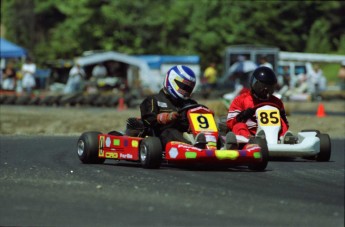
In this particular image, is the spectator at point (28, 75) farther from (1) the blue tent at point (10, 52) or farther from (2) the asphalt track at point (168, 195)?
(2) the asphalt track at point (168, 195)

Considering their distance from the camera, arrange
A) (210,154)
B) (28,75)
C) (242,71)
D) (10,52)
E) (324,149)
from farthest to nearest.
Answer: (242,71) < (10,52) < (28,75) < (324,149) < (210,154)

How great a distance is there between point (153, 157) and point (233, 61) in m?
32.1

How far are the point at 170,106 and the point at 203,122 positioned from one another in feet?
2.05

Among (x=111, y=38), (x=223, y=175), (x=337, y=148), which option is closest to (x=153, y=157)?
(x=223, y=175)

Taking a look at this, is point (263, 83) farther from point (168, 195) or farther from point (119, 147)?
point (168, 195)

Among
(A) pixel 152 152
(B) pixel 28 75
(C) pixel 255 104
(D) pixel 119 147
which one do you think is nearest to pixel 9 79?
(B) pixel 28 75

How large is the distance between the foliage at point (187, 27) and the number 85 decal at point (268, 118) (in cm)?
4501

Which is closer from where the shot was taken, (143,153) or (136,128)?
(143,153)

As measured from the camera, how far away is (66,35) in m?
61.5

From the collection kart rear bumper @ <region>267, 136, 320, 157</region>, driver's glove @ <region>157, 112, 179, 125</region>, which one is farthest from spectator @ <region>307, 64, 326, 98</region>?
driver's glove @ <region>157, 112, 179, 125</region>

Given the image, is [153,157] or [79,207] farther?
[153,157]

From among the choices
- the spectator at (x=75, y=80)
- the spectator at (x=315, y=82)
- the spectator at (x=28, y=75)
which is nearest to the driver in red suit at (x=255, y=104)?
the spectator at (x=28, y=75)

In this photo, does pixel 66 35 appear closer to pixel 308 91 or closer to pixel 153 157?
pixel 308 91

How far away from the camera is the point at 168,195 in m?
9.01
